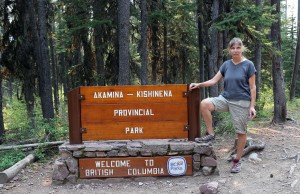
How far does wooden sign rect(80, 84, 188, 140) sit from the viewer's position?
241 inches

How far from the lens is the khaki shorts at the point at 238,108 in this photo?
18.3ft

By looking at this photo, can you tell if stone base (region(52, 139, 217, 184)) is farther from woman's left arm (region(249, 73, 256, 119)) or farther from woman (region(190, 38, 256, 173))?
woman's left arm (region(249, 73, 256, 119))

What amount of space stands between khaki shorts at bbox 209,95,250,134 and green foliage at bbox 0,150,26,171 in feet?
16.1

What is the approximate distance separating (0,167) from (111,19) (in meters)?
7.81

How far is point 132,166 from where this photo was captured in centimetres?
601

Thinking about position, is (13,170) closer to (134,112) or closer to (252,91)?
(134,112)

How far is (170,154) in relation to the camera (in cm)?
605

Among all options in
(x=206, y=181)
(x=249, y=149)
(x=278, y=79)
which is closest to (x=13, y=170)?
(x=206, y=181)

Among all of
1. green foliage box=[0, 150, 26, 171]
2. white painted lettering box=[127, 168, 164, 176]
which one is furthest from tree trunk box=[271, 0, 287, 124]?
green foliage box=[0, 150, 26, 171]

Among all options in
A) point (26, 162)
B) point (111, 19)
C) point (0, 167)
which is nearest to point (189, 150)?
point (26, 162)

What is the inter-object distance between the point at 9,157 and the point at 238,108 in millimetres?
5842

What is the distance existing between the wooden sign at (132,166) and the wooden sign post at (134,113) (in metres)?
0.44

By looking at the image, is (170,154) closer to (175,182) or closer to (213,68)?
(175,182)

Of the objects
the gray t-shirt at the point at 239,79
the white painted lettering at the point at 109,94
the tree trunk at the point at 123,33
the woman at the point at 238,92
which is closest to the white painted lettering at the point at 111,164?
the white painted lettering at the point at 109,94
